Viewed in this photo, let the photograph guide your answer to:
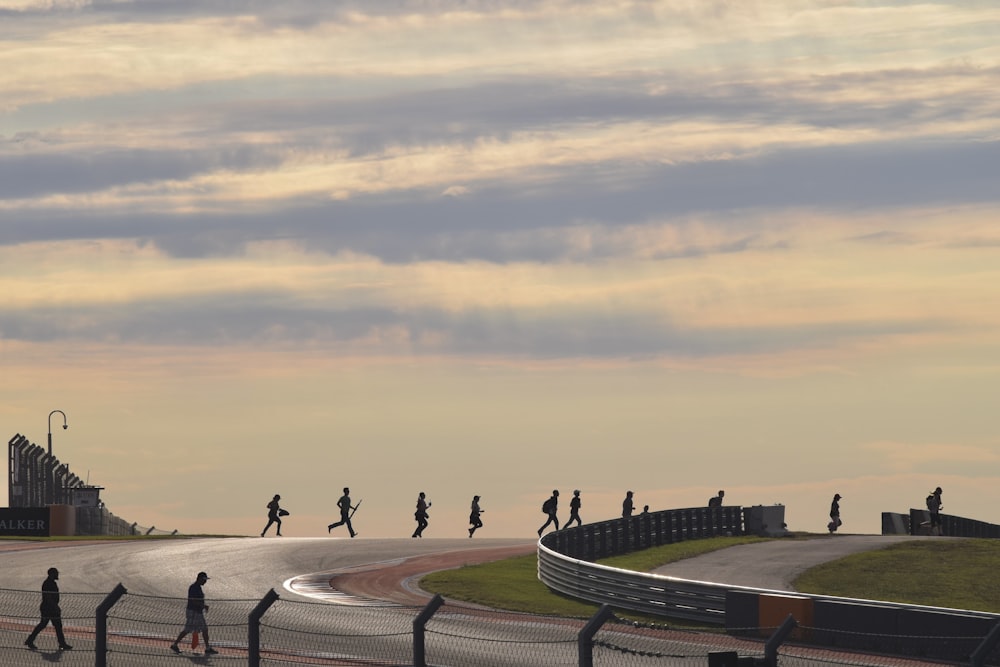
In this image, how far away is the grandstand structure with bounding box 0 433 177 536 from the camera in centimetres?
6175

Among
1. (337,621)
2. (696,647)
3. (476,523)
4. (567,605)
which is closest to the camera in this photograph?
(696,647)

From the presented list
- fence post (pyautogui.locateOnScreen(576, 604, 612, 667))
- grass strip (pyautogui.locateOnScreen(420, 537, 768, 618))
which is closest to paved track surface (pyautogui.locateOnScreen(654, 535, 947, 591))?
grass strip (pyautogui.locateOnScreen(420, 537, 768, 618))

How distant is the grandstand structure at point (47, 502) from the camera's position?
6175 centimetres

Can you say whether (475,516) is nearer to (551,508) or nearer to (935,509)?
(551,508)

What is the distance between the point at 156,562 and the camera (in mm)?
43750

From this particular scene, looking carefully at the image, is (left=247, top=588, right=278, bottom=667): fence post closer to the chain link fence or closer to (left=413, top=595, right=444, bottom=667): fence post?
the chain link fence

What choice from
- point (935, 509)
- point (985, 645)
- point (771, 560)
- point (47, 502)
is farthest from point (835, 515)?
point (985, 645)

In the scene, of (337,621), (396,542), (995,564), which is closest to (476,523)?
(396,542)

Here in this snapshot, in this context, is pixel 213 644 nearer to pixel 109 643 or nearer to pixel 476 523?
pixel 109 643

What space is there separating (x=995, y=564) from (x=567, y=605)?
15993mm

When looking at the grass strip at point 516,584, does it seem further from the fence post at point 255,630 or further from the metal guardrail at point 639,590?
the fence post at point 255,630

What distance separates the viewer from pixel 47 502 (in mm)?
75062

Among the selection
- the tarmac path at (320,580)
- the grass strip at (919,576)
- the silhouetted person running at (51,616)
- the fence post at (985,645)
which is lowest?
the grass strip at (919,576)

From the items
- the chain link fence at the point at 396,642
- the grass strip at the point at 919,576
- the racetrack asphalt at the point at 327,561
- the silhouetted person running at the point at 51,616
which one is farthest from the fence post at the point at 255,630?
the grass strip at the point at 919,576
